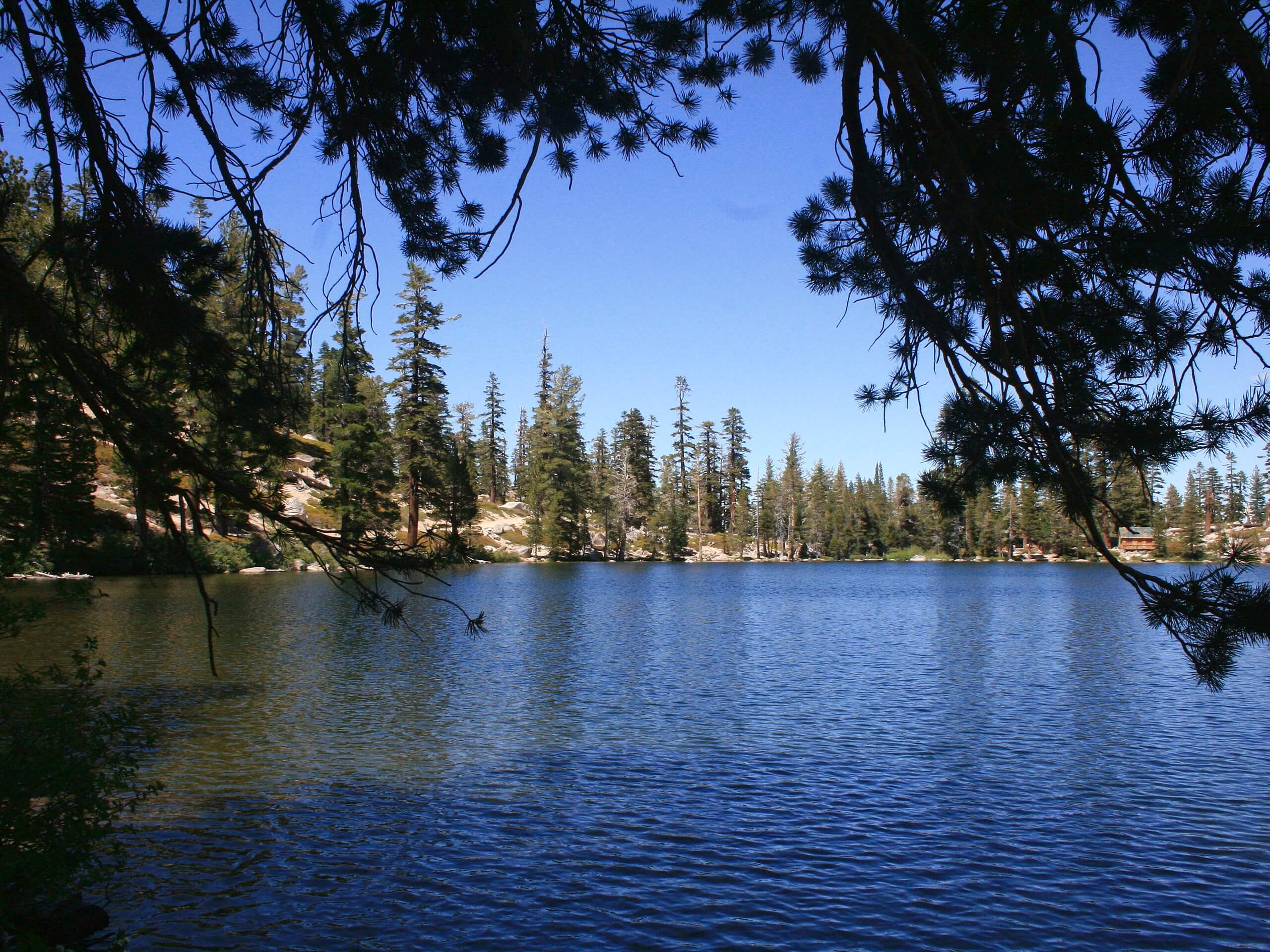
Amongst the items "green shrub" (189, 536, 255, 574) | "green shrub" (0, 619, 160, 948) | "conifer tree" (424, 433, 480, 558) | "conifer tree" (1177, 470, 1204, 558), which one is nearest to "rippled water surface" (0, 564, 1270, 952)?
"green shrub" (0, 619, 160, 948)

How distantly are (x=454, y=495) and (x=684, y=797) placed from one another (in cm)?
608

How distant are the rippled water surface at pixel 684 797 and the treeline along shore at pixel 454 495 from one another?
3.04m

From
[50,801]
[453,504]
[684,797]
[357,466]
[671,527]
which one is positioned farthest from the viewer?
[671,527]

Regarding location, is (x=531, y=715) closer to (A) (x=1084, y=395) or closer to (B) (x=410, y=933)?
(B) (x=410, y=933)

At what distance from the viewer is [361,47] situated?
576cm

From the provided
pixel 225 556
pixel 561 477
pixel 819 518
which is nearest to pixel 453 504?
pixel 225 556

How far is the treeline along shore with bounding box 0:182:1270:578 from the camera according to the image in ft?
17.5

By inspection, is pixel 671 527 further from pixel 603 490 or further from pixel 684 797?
pixel 684 797

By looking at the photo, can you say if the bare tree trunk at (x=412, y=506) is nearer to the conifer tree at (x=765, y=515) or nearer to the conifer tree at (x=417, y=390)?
the conifer tree at (x=417, y=390)

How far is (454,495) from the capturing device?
6219 mm

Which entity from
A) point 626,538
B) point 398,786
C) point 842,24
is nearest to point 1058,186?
point 842,24

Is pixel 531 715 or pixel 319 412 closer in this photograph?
pixel 531 715

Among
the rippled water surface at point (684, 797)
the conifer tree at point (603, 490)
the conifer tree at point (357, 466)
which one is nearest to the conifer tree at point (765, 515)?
the conifer tree at point (603, 490)

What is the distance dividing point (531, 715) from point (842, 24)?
40.0ft
